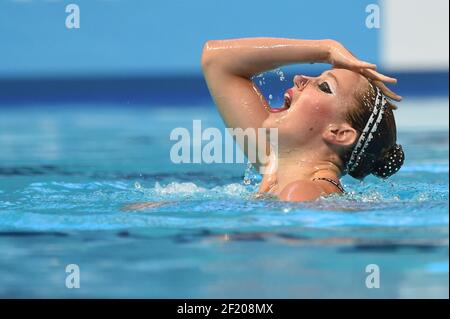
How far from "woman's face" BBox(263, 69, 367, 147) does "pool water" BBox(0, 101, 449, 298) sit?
0.89ft

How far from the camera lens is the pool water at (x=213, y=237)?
101 inches

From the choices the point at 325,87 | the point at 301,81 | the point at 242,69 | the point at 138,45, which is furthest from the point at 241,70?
the point at 138,45

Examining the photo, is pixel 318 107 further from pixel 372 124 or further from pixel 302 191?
pixel 302 191

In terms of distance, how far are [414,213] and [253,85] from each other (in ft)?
3.14

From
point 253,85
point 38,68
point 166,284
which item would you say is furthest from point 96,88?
point 166,284

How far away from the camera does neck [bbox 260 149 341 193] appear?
3.54 m

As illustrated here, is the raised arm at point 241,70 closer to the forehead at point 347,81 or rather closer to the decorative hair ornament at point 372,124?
the forehead at point 347,81

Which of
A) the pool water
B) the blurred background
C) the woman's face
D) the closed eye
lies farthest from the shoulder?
the blurred background

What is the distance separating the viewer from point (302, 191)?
3365mm

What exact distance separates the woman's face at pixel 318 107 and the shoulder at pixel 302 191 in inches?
7.1

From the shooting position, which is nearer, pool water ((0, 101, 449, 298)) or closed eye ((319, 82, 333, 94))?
pool water ((0, 101, 449, 298))

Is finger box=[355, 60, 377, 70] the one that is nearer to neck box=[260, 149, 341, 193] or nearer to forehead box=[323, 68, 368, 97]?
forehead box=[323, 68, 368, 97]

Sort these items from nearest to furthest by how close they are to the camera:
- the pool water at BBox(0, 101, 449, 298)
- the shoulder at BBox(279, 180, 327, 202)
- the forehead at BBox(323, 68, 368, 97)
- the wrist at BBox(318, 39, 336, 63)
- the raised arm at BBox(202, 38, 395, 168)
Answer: the pool water at BBox(0, 101, 449, 298)
the shoulder at BBox(279, 180, 327, 202)
the forehead at BBox(323, 68, 368, 97)
the wrist at BBox(318, 39, 336, 63)
the raised arm at BBox(202, 38, 395, 168)
